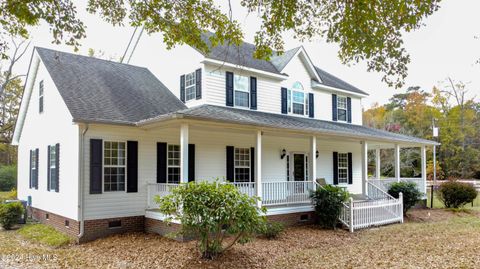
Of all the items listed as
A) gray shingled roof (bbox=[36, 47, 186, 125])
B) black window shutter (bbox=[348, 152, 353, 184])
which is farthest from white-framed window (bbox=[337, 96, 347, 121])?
gray shingled roof (bbox=[36, 47, 186, 125])

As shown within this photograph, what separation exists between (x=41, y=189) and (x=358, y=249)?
1145cm

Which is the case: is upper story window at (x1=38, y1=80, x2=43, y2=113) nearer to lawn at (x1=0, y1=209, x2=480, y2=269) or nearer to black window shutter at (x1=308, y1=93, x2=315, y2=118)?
lawn at (x1=0, y1=209, x2=480, y2=269)

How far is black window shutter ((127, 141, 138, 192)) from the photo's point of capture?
1165cm

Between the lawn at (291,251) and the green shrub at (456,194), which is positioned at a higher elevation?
the green shrub at (456,194)

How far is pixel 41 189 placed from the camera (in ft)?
46.1

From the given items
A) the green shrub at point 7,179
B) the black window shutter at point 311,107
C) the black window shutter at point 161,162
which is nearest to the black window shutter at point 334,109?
the black window shutter at point 311,107

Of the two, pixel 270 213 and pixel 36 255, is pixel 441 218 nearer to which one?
pixel 270 213

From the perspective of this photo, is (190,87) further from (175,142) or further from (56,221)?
(56,221)

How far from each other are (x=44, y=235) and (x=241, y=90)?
28.2 ft

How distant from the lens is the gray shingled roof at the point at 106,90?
11.6 m

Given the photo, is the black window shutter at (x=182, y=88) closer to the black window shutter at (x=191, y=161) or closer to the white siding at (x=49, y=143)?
the black window shutter at (x=191, y=161)

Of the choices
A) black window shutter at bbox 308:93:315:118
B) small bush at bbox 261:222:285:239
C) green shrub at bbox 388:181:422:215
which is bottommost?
small bush at bbox 261:222:285:239

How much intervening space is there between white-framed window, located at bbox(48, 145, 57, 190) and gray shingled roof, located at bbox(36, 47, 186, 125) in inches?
86.5

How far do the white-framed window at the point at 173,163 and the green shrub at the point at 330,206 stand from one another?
16.5 feet
